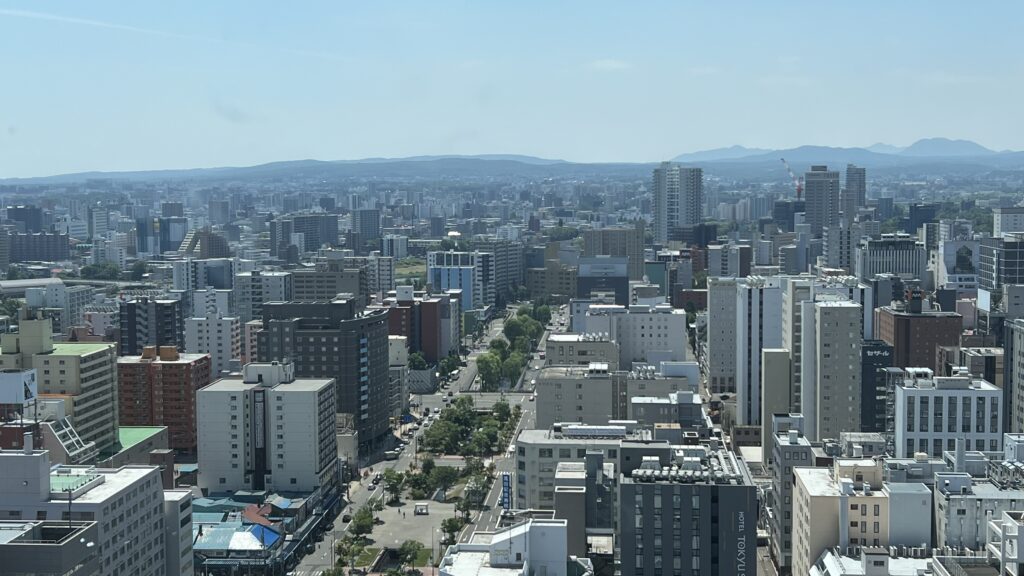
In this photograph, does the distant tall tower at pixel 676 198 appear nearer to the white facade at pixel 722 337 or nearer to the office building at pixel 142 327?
the white facade at pixel 722 337

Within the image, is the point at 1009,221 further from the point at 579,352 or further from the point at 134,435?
the point at 134,435

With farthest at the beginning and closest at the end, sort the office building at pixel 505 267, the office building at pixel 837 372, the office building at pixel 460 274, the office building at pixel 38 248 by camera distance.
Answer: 1. the office building at pixel 38 248
2. the office building at pixel 505 267
3. the office building at pixel 460 274
4. the office building at pixel 837 372

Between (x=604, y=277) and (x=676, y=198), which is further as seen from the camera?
(x=676, y=198)

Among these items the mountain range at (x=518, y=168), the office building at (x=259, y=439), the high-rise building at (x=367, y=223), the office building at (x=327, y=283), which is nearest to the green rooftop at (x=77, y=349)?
the office building at (x=259, y=439)

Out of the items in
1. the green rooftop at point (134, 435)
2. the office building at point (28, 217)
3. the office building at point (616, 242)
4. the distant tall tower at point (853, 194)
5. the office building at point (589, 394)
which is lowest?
the green rooftop at point (134, 435)

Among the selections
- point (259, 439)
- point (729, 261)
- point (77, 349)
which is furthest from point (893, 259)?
point (77, 349)

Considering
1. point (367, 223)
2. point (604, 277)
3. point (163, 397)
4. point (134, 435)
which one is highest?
point (367, 223)

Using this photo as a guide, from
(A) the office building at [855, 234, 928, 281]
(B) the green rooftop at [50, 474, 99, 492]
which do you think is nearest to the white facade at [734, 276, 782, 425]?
(B) the green rooftop at [50, 474, 99, 492]
